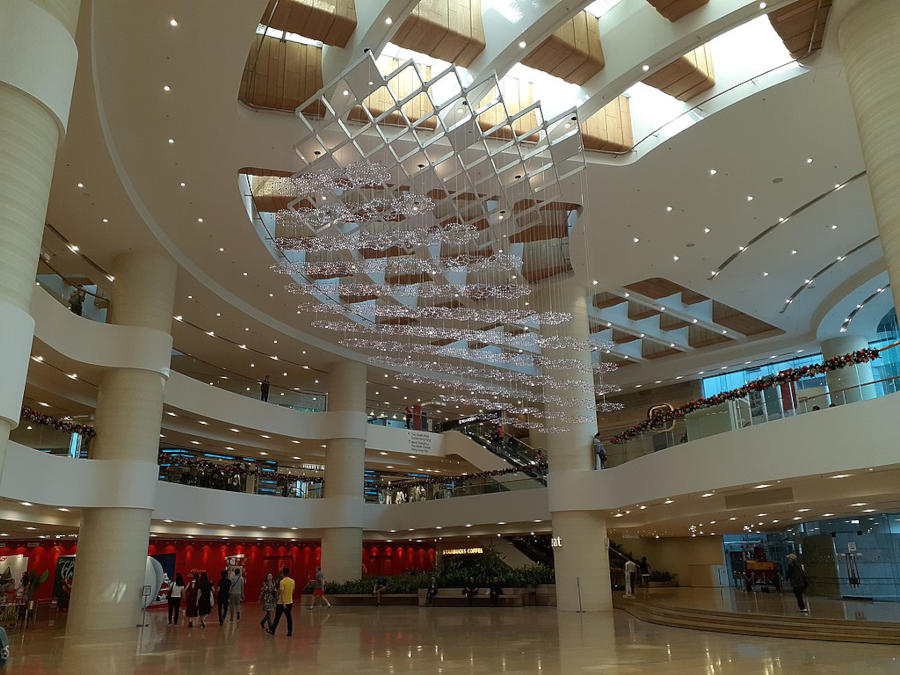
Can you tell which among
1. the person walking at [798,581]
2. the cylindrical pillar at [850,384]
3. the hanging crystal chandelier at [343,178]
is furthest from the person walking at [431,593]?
the cylindrical pillar at [850,384]

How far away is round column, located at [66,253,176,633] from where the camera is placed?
49.2 feet

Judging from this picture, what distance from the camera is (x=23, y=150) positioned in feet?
20.6

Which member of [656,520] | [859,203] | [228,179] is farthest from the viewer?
[656,520]

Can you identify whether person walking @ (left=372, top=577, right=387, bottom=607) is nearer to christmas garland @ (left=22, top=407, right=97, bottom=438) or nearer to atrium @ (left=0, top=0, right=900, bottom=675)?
atrium @ (left=0, top=0, right=900, bottom=675)

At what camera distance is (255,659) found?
384 inches

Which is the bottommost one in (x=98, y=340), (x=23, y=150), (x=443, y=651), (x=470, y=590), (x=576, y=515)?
(x=443, y=651)

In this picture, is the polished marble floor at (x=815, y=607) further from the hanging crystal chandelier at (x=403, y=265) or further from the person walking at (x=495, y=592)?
the hanging crystal chandelier at (x=403, y=265)

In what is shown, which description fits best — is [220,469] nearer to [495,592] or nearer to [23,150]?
[495,592]

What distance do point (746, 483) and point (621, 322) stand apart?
12.7m

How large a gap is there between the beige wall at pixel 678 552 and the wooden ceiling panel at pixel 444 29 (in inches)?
873

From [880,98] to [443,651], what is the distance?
1007cm

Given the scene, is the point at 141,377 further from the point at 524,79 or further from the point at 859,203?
the point at 859,203

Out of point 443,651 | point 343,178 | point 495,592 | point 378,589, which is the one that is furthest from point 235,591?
point 343,178

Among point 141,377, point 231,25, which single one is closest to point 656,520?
point 141,377
